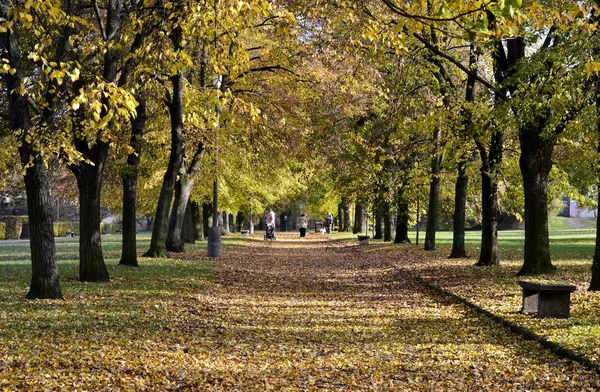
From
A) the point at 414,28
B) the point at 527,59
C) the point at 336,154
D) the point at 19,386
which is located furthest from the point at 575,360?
the point at 336,154

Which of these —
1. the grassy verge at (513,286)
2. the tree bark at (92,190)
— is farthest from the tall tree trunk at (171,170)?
the grassy verge at (513,286)

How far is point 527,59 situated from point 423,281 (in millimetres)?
5884

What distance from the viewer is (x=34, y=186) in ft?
41.0

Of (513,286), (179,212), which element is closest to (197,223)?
(179,212)

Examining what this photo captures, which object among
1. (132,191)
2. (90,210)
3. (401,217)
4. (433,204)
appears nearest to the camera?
(90,210)

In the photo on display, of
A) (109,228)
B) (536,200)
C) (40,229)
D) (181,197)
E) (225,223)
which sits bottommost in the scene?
(109,228)

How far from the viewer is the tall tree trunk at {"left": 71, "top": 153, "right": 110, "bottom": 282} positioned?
1582cm

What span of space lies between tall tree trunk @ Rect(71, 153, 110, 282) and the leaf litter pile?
0.53 metres

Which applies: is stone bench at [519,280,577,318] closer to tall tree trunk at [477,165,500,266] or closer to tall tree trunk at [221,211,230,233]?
tall tree trunk at [477,165,500,266]

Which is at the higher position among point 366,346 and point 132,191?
point 132,191

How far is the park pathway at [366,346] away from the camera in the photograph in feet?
25.7

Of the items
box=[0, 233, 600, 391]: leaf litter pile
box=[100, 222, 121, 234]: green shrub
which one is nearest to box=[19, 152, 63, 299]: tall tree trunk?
box=[0, 233, 600, 391]: leaf litter pile

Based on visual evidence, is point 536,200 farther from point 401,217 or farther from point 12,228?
point 12,228

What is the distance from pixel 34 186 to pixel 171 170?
36.6ft
